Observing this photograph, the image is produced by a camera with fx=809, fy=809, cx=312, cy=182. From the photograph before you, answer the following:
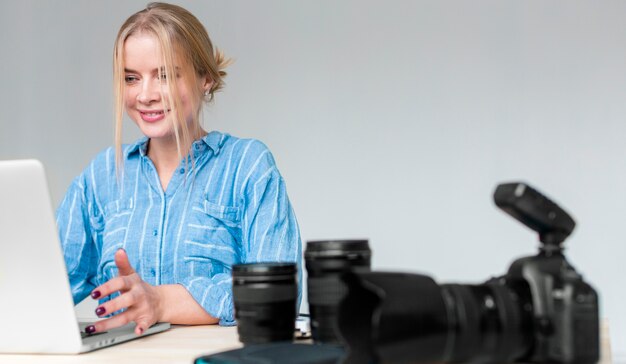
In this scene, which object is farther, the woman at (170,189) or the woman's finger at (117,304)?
the woman at (170,189)

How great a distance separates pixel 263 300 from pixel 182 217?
645 mm

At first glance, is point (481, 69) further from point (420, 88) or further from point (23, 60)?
point (23, 60)

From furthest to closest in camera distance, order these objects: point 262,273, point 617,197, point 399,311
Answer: point 617,197, point 262,273, point 399,311

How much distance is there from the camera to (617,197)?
3004 mm

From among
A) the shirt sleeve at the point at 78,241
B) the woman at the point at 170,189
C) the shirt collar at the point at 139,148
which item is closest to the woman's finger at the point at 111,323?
the woman at the point at 170,189

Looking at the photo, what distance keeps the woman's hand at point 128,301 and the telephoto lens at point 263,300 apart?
0.24m

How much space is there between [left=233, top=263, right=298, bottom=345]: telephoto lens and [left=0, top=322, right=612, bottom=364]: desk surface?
62mm

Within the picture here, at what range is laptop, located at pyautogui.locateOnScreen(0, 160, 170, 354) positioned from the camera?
91 centimetres

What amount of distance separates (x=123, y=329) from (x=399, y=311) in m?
0.56

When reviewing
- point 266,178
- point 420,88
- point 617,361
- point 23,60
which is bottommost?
point 617,361

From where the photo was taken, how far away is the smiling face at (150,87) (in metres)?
1.53

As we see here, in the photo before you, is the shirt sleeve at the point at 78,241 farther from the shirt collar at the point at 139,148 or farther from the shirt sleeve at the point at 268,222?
the shirt sleeve at the point at 268,222

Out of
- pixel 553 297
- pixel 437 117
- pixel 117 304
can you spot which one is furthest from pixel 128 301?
pixel 437 117

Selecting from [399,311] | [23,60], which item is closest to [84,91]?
[23,60]
